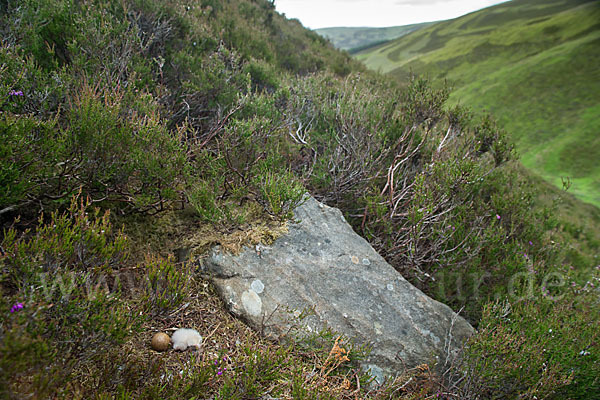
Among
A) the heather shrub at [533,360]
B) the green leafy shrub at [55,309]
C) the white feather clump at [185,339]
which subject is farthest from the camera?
the heather shrub at [533,360]

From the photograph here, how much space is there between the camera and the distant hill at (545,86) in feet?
65.4

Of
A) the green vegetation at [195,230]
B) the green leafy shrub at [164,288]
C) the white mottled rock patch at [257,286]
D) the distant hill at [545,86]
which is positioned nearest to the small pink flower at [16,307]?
the green vegetation at [195,230]

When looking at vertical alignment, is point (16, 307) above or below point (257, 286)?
above

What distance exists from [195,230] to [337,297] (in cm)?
152

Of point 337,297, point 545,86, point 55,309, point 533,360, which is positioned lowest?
point 533,360

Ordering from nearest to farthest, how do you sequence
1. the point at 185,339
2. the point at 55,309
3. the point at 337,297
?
the point at 55,309, the point at 185,339, the point at 337,297

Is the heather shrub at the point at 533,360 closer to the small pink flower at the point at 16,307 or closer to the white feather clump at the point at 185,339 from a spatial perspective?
the white feather clump at the point at 185,339

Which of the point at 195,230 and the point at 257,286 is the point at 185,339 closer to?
the point at 257,286

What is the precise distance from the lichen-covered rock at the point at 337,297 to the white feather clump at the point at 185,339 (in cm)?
37

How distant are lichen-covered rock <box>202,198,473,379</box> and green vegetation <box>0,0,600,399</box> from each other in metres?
0.15

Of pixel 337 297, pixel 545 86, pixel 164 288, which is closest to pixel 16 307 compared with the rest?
pixel 164 288

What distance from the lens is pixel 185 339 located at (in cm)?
216

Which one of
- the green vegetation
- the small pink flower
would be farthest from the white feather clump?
the small pink flower

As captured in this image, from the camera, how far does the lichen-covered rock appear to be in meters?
2.59
